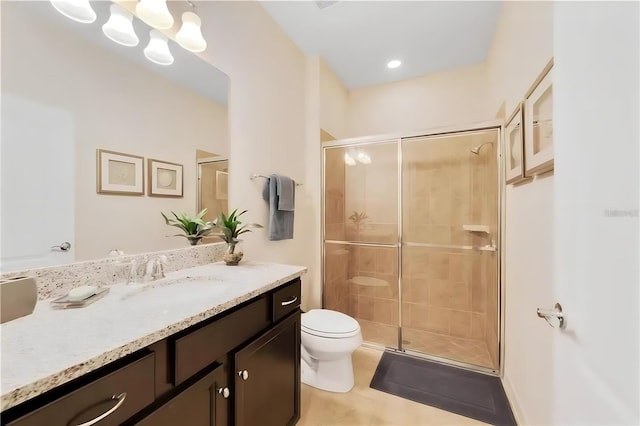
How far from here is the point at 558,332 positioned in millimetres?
678

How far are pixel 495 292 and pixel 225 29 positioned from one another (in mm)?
2664

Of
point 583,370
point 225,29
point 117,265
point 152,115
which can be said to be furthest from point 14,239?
point 583,370

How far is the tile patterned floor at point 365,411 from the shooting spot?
1.43 m

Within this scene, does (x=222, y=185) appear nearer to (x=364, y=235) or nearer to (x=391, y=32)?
(x=364, y=235)

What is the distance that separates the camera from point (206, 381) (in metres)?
0.78

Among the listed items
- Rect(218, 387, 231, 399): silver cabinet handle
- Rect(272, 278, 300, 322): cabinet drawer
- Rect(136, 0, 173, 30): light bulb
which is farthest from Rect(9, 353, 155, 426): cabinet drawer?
Rect(136, 0, 173, 30): light bulb

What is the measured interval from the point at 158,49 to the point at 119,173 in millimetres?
636

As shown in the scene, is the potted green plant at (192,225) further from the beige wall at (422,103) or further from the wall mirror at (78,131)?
the beige wall at (422,103)

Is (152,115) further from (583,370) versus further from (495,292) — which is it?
(495,292)

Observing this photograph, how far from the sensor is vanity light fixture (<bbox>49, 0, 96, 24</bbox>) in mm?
877

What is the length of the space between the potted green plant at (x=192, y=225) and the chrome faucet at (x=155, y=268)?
19cm

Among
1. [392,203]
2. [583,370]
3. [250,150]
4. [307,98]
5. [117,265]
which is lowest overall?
[583,370]

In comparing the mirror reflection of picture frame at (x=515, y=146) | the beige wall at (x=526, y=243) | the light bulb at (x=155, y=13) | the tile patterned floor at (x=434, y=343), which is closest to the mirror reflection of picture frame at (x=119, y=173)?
the light bulb at (x=155, y=13)

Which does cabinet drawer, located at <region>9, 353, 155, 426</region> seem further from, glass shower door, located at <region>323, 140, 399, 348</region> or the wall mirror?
glass shower door, located at <region>323, 140, 399, 348</region>
